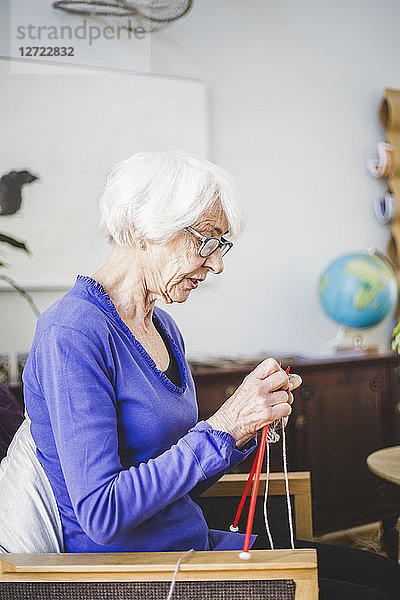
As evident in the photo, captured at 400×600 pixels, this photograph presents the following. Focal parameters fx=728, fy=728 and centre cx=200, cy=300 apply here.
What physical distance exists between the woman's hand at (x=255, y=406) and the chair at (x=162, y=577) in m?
0.21

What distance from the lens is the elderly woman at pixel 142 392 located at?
46.2 inches

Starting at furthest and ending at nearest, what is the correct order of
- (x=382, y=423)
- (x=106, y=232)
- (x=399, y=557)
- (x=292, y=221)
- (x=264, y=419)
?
(x=292, y=221) → (x=382, y=423) → (x=399, y=557) → (x=106, y=232) → (x=264, y=419)

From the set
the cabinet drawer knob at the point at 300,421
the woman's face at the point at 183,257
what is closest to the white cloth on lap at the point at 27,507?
the woman's face at the point at 183,257

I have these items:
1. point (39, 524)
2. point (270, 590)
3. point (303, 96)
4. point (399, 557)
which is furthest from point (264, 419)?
point (303, 96)

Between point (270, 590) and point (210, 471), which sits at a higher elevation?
point (210, 471)

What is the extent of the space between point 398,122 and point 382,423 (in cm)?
146

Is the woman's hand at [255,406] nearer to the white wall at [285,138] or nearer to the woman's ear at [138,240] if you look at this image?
the woman's ear at [138,240]

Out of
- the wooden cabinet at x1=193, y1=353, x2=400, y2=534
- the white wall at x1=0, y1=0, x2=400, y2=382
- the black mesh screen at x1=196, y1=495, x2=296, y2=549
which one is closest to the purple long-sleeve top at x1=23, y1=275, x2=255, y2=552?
the black mesh screen at x1=196, y1=495, x2=296, y2=549

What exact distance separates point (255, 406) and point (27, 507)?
46 centimetres

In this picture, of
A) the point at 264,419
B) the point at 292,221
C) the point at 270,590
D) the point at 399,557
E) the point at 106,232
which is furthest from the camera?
the point at 292,221

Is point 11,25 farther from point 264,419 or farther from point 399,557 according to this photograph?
point 399,557

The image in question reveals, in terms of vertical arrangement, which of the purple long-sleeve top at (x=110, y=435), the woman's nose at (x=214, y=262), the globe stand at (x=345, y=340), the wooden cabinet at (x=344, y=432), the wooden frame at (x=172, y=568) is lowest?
the wooden cabinet at (x=344, y=432)

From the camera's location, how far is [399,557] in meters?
2.76

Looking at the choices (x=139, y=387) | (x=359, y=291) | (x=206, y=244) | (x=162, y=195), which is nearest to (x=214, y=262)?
(x=206, y=244)
